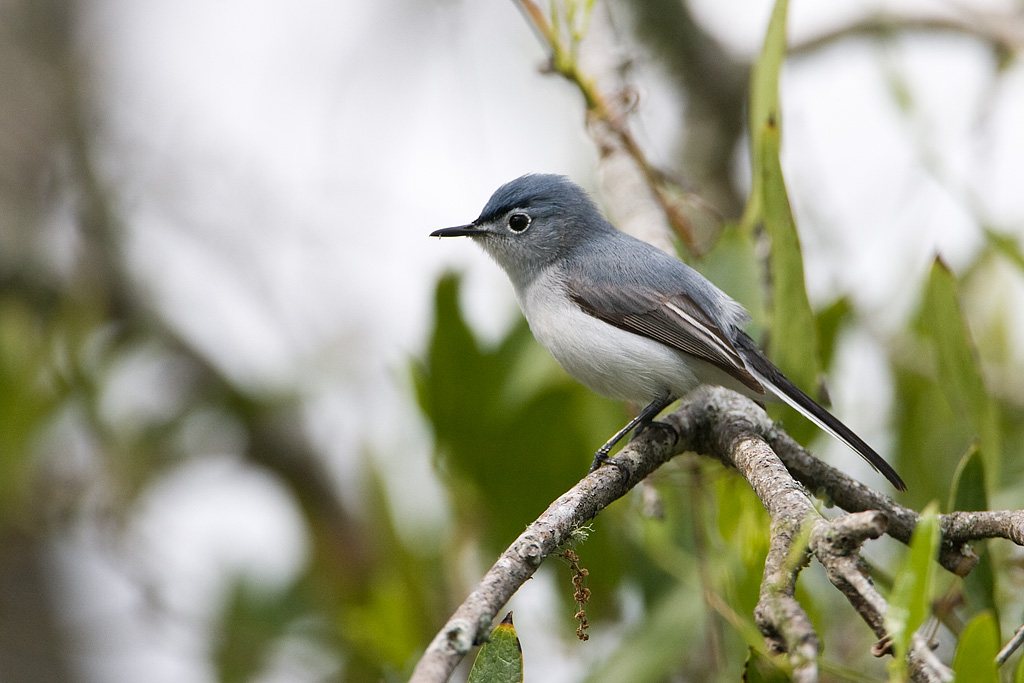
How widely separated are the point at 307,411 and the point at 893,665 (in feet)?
10.0

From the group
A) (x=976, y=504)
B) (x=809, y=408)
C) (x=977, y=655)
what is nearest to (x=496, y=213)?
(x=809, y=408)

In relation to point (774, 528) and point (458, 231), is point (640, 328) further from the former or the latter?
point (774, 528)

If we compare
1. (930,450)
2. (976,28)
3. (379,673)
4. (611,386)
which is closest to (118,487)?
(379,673)

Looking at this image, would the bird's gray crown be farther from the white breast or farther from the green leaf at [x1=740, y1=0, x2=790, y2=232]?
the green leaf at [x1=740, y1=0, x2=790, y2=232]

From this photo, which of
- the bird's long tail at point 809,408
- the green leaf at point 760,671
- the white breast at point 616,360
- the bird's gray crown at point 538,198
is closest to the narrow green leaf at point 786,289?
the bird's long tail at point 809,408

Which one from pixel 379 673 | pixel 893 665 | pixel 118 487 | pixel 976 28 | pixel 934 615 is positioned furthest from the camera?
pixel 118 487

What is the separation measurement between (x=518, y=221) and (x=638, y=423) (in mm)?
937

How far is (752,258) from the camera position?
2.29 metres

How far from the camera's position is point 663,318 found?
2.33 metres

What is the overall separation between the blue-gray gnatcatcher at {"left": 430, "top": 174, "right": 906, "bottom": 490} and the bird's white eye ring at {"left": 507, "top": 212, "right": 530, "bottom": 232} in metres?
0.14

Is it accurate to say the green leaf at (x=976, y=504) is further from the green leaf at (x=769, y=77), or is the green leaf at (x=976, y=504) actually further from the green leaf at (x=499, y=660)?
the green leaf at (x=499, y=660)

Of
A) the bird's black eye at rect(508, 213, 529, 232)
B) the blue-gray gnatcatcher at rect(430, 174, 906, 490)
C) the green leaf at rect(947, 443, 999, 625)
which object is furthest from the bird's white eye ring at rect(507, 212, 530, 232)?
the green leaf at rect(947, 443, 999, 625)

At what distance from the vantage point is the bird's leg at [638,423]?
2045 millimetres

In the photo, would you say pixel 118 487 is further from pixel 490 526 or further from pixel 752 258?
pixel 752 258
